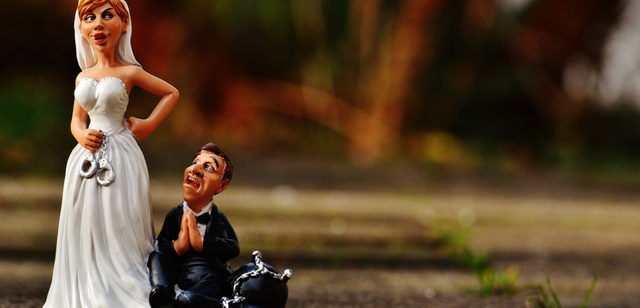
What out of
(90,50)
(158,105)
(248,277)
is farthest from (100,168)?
(248,277)

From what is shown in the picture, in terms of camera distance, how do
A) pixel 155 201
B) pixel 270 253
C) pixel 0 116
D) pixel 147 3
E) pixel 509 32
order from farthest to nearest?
pixel 509 32
pixel 147 3
pixel 0 116
pixel 155 201
pixel 270 253

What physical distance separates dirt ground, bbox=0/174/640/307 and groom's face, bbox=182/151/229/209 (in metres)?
0.67

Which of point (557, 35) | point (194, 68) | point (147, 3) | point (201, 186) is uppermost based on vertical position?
point (557, 35)

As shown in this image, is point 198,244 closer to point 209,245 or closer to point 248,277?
point 209,245

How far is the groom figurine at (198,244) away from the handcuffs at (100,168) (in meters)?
0.18

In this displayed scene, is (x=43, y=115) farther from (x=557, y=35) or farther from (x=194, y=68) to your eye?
(x=557, y=35)

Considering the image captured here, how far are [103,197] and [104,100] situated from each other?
0.81 ft

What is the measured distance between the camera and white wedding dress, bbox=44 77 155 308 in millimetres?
1653

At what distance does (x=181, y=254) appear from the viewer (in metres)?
1.66

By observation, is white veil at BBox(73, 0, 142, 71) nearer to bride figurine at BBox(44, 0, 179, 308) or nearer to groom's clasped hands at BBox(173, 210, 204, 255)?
bride figurine at BBox(44, 0, 179, 308)

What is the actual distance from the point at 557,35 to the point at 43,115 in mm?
5242

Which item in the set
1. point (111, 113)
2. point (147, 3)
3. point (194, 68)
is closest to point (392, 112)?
point (194, 68)

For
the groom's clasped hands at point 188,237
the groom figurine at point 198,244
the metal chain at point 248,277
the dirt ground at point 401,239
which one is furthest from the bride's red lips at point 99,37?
the dirt ground at point 401,239

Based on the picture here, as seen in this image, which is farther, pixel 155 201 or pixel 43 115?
pixel 43 115
